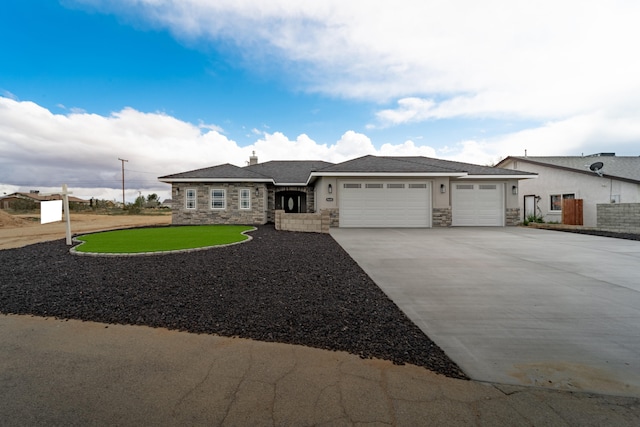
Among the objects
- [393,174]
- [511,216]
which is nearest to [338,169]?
[393,174]

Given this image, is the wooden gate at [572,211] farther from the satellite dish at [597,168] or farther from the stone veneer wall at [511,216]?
the stone veneer wall at [511,216]

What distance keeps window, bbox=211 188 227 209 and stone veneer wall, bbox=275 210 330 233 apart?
559 centimetres

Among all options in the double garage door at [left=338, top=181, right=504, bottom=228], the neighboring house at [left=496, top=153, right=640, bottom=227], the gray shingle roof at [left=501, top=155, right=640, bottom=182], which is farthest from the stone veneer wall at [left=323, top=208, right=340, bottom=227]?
the gray shingle roof at [left=501, top=155, right=640, bottom=182]

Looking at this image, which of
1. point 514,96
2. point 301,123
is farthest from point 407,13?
point 301,123

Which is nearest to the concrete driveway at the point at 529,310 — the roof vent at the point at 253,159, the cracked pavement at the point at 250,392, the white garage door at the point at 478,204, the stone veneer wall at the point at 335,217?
the cracked pavement at the point at 250,392

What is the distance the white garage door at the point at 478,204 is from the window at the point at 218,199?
14422 millimetres

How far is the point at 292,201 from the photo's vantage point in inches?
996

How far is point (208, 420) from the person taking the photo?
72.4 inches

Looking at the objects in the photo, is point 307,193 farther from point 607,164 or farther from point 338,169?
point 607,164

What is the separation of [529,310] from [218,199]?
1762cm

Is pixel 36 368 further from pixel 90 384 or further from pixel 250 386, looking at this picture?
pixel 250 386

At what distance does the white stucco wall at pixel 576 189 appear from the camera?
50.9 ft

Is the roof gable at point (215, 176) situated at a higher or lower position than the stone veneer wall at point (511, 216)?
higher

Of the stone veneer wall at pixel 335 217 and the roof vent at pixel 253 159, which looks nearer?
the stone veneer wall at pixel 335 217
